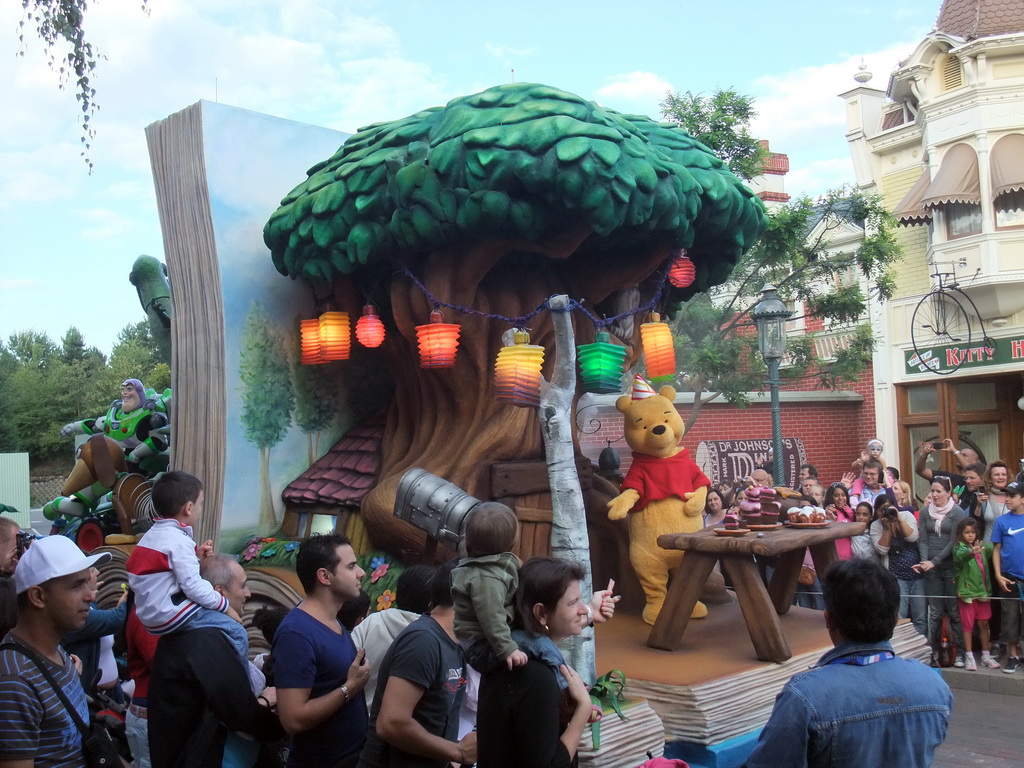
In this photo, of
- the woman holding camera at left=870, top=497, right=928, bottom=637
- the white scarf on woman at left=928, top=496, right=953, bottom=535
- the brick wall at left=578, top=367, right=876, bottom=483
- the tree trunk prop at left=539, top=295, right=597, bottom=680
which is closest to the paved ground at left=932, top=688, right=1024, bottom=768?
the woman holding camera at left=870, top=497, right=928, bottom=637

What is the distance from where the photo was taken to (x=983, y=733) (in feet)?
20.6

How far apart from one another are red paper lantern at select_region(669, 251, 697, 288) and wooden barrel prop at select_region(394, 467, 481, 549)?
208cm

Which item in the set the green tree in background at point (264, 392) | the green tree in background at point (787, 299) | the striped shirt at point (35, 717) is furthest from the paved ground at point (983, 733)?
the green tree in background at point (787, 299)

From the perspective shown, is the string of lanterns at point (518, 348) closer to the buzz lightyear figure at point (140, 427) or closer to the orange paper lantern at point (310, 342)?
the orange paper lantern at point (310, 342)

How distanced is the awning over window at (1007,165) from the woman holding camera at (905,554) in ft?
30.7

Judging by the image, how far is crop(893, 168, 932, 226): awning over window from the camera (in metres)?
15.9

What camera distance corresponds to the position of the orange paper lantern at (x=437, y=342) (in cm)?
579

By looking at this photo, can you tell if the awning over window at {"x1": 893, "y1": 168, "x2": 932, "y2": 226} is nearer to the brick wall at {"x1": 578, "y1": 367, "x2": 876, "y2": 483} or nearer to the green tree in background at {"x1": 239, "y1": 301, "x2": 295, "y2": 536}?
the brick wall at {"x1": 578, "y1": 367, "x2": 876, "y2": 483}

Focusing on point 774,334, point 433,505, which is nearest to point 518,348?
point 433,505

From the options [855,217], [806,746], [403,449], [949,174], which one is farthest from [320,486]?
[949,174]

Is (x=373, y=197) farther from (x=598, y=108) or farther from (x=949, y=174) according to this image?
(x=949, y=174)

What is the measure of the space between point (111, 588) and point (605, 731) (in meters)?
3.68

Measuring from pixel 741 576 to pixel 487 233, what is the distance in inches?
97.7

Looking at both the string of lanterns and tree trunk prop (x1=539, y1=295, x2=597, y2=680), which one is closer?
tree trunk prop (x1=539, y1=295, x2=597, y2=680)
